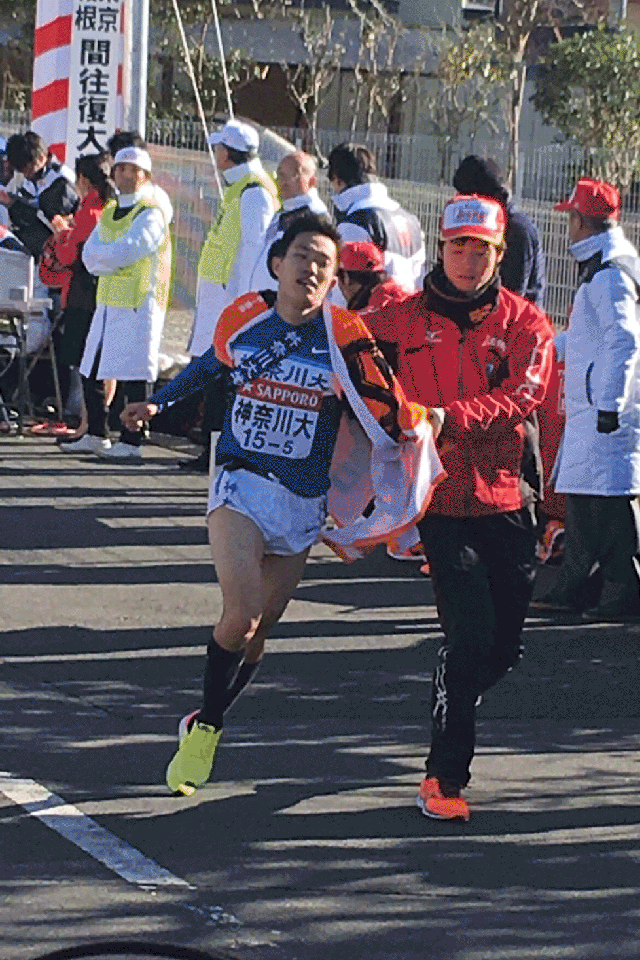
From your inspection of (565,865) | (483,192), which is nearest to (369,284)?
(483,192)

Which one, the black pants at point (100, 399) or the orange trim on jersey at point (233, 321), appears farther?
the black pants at point (100, 399)

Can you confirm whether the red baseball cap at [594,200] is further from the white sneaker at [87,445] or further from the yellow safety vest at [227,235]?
the white sneaker at [87,445]

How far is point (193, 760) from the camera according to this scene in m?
6.64

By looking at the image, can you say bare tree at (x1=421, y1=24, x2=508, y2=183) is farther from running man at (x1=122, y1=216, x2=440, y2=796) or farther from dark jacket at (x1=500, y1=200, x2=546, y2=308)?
running man at (x1=122, y1=216, x2=440, y2=796)

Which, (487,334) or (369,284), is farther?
(369,284)

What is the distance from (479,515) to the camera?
661 centimetres

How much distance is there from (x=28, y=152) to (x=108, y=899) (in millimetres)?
10656

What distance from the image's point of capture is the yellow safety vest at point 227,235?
12828 mm

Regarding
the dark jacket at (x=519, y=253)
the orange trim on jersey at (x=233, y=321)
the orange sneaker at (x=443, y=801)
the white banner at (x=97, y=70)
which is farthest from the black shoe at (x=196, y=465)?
the orange sneaker at (x=443, y=801)

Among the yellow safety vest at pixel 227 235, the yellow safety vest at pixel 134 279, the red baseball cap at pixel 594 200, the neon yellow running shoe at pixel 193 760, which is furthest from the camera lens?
the yellow safety vest at pixel 134 279

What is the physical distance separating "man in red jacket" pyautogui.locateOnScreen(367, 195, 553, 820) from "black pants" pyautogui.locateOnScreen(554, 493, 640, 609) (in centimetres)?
319

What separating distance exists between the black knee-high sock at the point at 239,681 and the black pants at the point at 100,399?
7149 mm

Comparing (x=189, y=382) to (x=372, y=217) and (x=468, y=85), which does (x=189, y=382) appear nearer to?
(x=372, y=217)

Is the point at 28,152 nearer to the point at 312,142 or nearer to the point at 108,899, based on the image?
the point at 312,142
